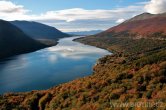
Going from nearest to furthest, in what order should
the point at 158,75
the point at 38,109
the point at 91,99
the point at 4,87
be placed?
1. the point at 91,99
2. the point at 158,75
3. the point at 38,109
4. the point at 4,87

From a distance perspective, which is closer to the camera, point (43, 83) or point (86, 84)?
point (86, 84)

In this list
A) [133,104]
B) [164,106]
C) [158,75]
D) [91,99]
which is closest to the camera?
[164,106]

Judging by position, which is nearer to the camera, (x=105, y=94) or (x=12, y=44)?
(x=105, y=94)

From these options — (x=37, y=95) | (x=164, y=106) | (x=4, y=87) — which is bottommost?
(x=4, y=87)

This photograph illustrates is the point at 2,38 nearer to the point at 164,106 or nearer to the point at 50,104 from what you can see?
the point at 50,104

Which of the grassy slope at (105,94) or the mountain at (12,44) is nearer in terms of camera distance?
the grassy slope at (105,94)

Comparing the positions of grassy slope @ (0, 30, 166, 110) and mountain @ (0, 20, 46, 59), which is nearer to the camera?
grassy slope @ (0, 30, 166, 110)

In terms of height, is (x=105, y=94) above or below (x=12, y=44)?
below

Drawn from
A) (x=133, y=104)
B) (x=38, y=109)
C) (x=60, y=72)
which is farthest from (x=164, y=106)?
(x=60, y=72)

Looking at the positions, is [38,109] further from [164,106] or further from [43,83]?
[43,83]

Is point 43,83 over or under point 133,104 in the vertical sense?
under
